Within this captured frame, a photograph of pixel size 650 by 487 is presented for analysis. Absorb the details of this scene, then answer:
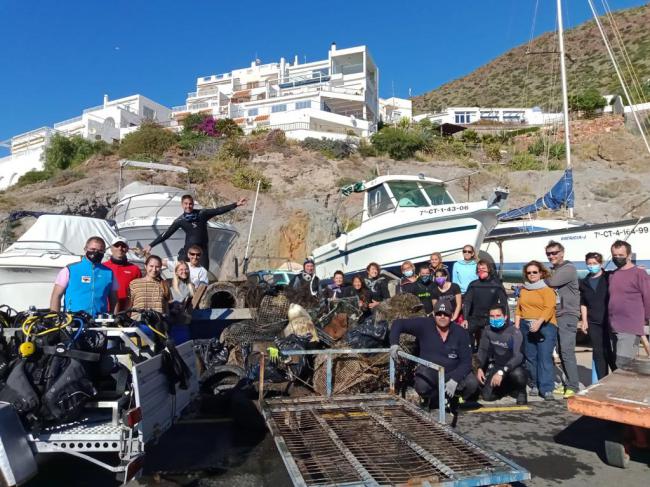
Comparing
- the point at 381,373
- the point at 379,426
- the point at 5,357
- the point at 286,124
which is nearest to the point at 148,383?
the point at 5,357

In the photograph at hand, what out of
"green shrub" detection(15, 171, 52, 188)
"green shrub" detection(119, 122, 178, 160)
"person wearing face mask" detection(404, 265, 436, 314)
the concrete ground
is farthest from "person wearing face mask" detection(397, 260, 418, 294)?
"green shrub" detection(15, 171, 52, 188)

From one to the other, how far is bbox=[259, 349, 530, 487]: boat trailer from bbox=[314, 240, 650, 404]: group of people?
805 millimetres

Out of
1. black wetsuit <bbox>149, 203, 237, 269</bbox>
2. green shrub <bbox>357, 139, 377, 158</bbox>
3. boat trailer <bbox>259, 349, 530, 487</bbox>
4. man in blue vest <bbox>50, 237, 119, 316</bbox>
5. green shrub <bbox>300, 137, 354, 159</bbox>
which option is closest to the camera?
boat trailer <bbox>259, 349, 530, 487</bbox>

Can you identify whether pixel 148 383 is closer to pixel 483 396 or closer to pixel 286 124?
pixel 483 396

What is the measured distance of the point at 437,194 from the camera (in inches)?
518

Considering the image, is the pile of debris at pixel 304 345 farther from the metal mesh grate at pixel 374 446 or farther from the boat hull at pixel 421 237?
the boat hull at pixel 421 237

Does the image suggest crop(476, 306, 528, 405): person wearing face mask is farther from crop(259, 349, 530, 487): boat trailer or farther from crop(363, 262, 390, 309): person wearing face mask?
crop(363, 262, 390, 309): person wearing face mask

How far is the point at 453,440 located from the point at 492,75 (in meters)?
91.3

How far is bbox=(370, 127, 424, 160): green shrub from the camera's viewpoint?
36.1 metres

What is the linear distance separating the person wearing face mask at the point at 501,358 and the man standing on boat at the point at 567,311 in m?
0.58

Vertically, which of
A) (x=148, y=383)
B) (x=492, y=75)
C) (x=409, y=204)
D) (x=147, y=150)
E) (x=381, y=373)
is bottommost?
(x=381, y=373)

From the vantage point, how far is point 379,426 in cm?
389

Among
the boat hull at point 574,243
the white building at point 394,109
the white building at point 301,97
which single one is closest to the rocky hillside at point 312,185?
the white building at point 301,97

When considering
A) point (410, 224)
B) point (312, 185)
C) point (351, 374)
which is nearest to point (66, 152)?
point (312, 185)
